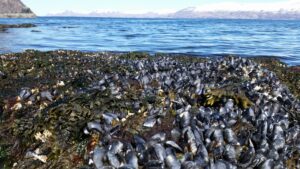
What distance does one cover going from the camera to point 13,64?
11312mm

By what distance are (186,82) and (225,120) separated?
1870 mm

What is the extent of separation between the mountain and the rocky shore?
15791 cm

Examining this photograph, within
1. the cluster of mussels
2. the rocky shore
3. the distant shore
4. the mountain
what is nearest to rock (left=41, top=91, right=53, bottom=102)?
the rocky shore

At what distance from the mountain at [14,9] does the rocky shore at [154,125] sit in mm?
157915

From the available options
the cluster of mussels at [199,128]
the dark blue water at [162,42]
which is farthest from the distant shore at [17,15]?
the cluster of mussels at [199,128]

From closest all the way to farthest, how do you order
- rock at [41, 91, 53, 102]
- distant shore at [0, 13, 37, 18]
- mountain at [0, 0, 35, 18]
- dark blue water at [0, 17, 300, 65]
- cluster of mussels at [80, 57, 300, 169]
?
cluster of mussels at [80, 57, 300, 169]
rock at [41, 91, 53, 102]
dark blue water at [0, 17, 300, 65]
distant shore at [0, 13, 37, 18]
mountain at [0, 0, 35, 18]

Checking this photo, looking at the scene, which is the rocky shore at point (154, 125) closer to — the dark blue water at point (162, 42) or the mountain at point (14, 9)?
the dark blue water at point (162, 42)

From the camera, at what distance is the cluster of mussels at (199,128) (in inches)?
151

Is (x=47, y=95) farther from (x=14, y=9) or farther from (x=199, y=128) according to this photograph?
(x=14, y=9)

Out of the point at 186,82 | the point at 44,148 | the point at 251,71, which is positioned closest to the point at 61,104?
the point at 44,148

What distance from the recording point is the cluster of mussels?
3.84 meters

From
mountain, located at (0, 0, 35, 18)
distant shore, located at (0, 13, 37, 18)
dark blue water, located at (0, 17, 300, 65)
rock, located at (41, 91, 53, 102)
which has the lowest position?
distant shore, located at (0, 13, 37, 18)

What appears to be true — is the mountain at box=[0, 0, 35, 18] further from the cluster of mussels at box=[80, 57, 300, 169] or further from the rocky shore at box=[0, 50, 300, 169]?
the cluster of mussels at box=[80, 57, 300, 169]

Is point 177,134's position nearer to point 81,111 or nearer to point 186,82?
point 81,111
